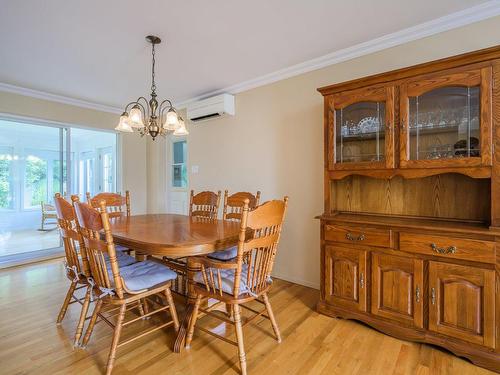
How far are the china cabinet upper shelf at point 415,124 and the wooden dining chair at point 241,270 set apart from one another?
93 centimetres

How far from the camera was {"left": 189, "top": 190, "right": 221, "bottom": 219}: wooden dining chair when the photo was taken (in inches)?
111

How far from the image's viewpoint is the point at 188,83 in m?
3.46

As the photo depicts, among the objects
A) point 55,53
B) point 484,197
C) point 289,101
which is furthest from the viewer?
point 289,101

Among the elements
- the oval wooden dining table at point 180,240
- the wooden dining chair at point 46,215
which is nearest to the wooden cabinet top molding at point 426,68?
the oval wooden dining table at point 180,240

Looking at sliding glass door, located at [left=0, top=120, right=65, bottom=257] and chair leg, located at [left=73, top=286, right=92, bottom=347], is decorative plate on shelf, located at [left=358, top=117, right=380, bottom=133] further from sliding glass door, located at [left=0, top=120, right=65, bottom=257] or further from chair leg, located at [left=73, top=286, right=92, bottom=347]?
sliding glass door, located at [left=0, top=120, right=65, bottom=257]

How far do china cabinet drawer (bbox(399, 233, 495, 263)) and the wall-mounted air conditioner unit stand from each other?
255 cm

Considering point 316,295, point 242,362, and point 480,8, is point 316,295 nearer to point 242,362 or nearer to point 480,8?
point 242,362

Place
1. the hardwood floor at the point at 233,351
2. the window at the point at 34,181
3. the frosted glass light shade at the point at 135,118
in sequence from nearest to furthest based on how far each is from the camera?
the hardwood floor at the point at 233,351
the frosted glass light shade at the point at 135,118
the window at the point at 34,181

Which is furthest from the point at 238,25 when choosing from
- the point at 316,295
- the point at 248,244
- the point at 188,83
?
the point at 316,295

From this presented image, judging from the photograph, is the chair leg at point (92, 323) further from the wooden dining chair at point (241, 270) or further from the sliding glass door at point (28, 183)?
the sliding glass door at point (28, 183)

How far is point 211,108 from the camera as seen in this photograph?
3.62 meters

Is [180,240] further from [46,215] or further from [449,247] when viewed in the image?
[46,215]

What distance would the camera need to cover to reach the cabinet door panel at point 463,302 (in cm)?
159

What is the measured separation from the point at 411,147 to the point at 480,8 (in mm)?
1146
